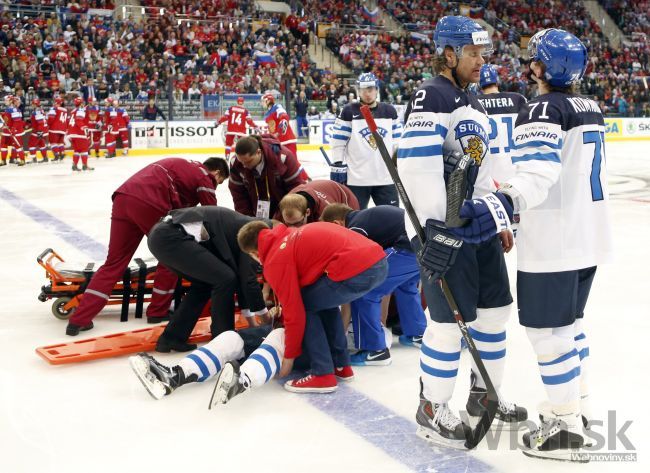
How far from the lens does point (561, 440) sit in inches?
102

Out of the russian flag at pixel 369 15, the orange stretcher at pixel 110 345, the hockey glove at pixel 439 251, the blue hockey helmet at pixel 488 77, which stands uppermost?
the russian flag at pixel 369 15

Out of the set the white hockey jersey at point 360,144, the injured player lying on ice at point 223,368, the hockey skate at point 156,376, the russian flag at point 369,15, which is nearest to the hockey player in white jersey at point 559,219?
the injured player lying on ice at point 223,368

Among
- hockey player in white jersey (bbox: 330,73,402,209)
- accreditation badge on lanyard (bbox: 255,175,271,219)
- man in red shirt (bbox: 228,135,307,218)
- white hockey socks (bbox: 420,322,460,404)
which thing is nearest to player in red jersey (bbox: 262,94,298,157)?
hockey player in white jersey (bbox: 330,73,402,209)

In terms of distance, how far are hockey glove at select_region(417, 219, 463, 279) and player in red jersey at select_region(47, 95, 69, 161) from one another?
1345 cm

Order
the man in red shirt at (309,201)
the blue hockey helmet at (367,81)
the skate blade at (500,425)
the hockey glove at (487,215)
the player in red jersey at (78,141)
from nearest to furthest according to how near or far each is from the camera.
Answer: the hockey glove at (487,215) < the skate blade at (500,425) < the man in red shirt at (309,201) < the blue hockey helmet at (367,81) < the player in red jersey at (78,141)

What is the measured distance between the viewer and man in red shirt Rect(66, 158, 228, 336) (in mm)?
4184

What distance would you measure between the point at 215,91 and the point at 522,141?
16.5 m

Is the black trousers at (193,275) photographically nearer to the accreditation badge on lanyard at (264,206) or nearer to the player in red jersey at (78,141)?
the accreditation badge on lanyard at (264,206)

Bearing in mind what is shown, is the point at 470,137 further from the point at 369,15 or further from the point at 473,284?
the point at 369,15

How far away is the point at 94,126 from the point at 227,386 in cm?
1313

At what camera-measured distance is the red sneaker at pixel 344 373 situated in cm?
341

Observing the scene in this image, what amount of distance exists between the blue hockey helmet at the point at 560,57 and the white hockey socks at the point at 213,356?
A: 1782 millimetres

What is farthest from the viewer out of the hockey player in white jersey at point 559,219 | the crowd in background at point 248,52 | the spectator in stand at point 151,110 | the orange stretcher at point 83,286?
the crowd in background at point 248,52

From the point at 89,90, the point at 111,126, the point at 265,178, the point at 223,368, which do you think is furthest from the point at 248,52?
the point at 223,368
